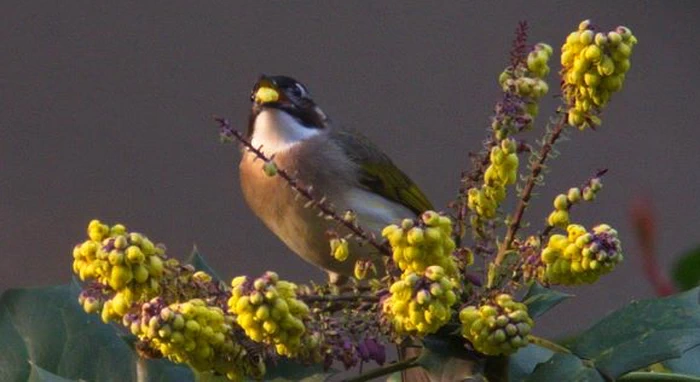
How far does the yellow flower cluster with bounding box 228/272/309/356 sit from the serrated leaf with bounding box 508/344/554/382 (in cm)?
21

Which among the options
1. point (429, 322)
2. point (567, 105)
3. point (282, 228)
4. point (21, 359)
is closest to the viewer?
point (429, 322)

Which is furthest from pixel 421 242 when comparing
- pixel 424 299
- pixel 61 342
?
pixel 61 342

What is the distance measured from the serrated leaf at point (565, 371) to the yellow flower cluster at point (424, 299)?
0.11 metres

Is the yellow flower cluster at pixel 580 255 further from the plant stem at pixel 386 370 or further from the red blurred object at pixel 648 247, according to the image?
the red blurred object at pixel 648 247

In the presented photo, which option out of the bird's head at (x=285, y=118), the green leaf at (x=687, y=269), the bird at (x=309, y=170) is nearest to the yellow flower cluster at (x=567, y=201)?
the green leaf at (x=687, y=269)

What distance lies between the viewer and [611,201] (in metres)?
4.96

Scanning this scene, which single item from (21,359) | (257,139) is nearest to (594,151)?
(257,139)

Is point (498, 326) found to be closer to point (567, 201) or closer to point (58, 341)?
point (567, 201)

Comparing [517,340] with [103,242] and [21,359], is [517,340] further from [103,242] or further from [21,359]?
[21,359]

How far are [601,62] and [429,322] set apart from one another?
0.26 meters

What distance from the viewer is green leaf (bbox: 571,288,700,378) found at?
1.22m

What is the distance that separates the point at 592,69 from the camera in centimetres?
124

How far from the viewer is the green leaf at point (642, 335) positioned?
1218 mm

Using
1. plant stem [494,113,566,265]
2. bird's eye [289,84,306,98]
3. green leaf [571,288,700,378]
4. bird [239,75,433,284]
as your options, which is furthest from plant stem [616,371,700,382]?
bird's eye [289,84,306,98]
